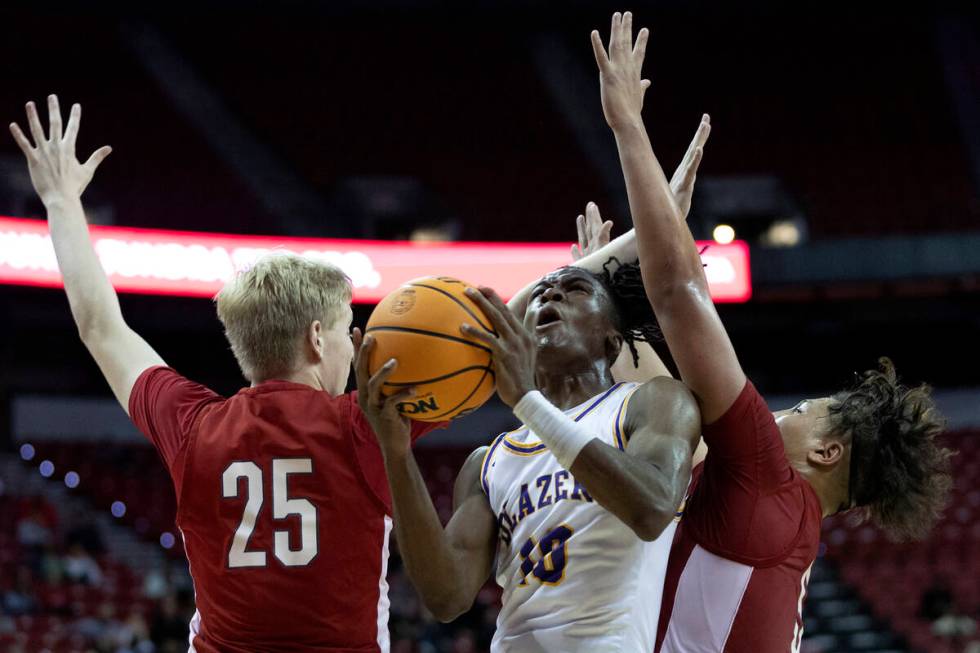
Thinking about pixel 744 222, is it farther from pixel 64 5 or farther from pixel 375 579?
pixel 375 579

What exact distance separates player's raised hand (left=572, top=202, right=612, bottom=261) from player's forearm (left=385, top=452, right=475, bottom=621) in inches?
55.7

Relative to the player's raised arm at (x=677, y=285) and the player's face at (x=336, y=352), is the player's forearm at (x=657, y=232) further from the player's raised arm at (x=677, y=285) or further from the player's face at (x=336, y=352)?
the player's face at (x=336, y=352)

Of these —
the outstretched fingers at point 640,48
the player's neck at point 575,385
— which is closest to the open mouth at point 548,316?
the player's neck at point 575,385

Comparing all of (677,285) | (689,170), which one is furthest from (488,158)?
(677,285)

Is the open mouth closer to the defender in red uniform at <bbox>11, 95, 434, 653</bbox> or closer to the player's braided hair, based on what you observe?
the player's braided hair

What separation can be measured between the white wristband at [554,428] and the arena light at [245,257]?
11.0 m

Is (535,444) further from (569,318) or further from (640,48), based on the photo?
(640,48)

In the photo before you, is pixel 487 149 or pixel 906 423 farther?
pixel 487 149

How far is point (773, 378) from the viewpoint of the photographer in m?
20.0

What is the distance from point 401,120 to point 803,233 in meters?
7.03

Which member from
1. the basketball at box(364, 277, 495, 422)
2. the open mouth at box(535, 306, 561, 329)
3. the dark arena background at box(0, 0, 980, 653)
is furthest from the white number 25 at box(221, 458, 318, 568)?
the dark arena background at box(0, 0, 980, 653)

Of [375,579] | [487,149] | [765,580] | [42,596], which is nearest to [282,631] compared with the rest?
[375,579]

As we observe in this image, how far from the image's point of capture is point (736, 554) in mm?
2906

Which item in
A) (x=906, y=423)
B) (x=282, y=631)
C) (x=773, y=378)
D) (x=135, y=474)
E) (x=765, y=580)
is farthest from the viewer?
(x=773, y=378)
